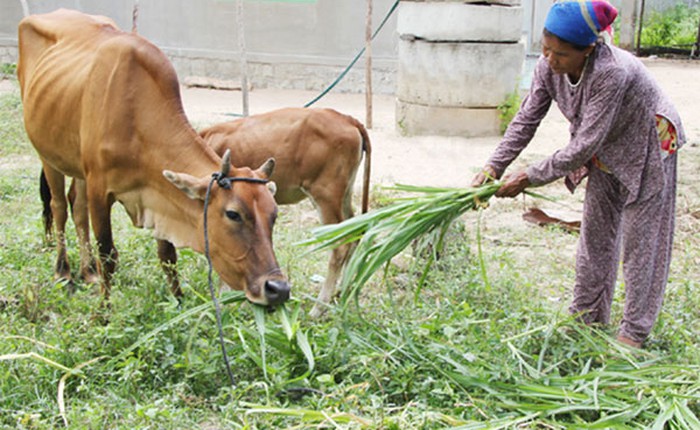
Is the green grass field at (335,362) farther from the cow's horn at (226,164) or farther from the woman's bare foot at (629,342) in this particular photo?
the cow's horn at (226,164)

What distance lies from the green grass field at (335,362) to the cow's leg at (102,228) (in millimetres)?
186

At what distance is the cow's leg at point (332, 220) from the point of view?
5359 millimetres

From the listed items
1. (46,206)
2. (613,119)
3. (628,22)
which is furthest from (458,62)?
(628,22)

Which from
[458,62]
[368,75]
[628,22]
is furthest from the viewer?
[628,22]

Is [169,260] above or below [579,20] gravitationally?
below

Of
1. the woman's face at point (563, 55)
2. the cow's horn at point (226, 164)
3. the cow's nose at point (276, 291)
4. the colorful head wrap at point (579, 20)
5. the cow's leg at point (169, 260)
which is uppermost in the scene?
Answer: the colorful head wrap at point (579, 20)

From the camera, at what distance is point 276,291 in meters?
3.93

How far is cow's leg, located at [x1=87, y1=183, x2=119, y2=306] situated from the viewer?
187 inches

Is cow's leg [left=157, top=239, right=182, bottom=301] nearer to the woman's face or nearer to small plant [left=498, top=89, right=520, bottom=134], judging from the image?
the woman's face

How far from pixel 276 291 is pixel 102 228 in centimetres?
144

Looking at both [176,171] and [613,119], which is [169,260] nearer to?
[176,171]

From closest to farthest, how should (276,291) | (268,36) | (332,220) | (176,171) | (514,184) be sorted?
1. (276,291)
2. (514,184)
3. (176,171)
4. (332,220)
5. (268,36)

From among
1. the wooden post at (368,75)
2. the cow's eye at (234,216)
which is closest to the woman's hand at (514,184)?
the cow's eye at (234,216)

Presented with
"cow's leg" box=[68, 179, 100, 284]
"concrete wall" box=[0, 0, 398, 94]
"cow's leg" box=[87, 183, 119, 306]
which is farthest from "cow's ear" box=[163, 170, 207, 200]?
"concrete wall" box=[0, 0, 398, 94]
